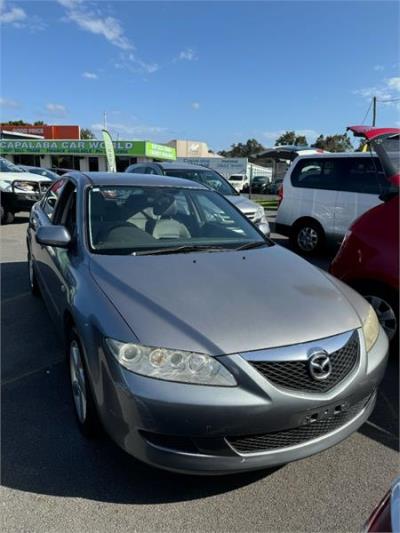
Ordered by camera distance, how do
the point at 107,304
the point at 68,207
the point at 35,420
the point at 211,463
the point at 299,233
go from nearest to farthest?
the point at 211,463, the point at 107,304, the point at 35,420, the point at 68,207, the point at 299,233

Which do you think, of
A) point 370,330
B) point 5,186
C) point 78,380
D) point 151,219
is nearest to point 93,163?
point 5,186

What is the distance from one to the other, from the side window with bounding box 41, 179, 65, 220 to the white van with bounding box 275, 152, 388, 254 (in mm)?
5052

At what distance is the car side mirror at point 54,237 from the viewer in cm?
316

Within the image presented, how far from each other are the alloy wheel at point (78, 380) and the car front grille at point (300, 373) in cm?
110

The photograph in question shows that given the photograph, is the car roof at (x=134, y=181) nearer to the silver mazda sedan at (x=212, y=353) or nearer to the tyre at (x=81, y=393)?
the silver mazda sedan at (x=212, y=353)

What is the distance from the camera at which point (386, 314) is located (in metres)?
3.94

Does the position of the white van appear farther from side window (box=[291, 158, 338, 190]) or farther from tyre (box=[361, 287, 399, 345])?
tyre (box=[361, 287, 399, 345])

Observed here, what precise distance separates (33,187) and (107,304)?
1096 cm

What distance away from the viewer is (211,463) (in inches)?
82.8

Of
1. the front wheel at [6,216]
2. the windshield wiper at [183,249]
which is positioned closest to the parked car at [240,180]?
the front wheel at [6,216]

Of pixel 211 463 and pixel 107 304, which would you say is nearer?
pixel 211 463

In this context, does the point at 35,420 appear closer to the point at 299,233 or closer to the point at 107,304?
the point at 107,304

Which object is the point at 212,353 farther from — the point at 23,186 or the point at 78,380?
the point at 23,186

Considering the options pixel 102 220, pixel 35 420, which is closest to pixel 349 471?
pixel 35 420
